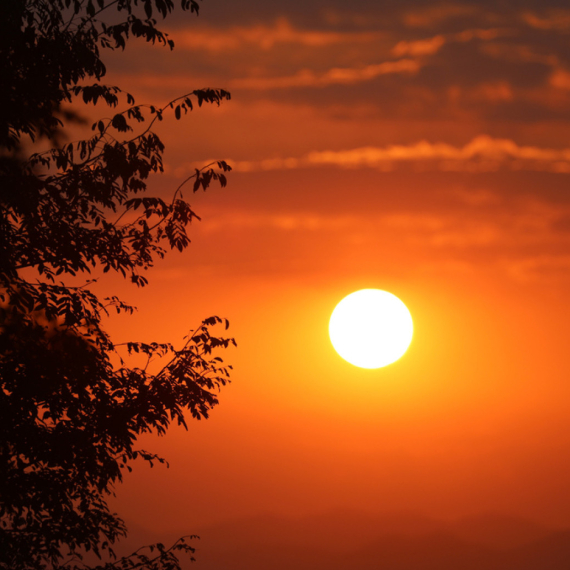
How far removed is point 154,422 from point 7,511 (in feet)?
7.57

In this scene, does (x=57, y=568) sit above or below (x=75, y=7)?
below

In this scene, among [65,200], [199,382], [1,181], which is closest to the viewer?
[1,181]

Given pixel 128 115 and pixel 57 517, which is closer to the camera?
pixel 57 517

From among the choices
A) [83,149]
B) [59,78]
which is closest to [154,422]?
[83,149]

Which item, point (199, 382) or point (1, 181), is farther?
point (199, 382)

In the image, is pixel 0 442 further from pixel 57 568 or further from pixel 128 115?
pixel 128 115

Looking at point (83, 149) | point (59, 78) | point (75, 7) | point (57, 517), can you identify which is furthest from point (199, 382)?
point (75, 7)

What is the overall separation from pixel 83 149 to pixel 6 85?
1.36 meters

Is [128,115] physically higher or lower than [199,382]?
higher

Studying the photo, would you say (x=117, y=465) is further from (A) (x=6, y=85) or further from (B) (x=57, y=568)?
(A) (x=6, y=85)

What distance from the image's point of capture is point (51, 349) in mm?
9555

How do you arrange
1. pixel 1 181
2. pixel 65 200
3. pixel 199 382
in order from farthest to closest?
pixel 199 382 → pixel 65 200 → pixel 1 181

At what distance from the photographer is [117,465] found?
9961 mm

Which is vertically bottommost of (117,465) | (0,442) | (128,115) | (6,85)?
(0,442)
